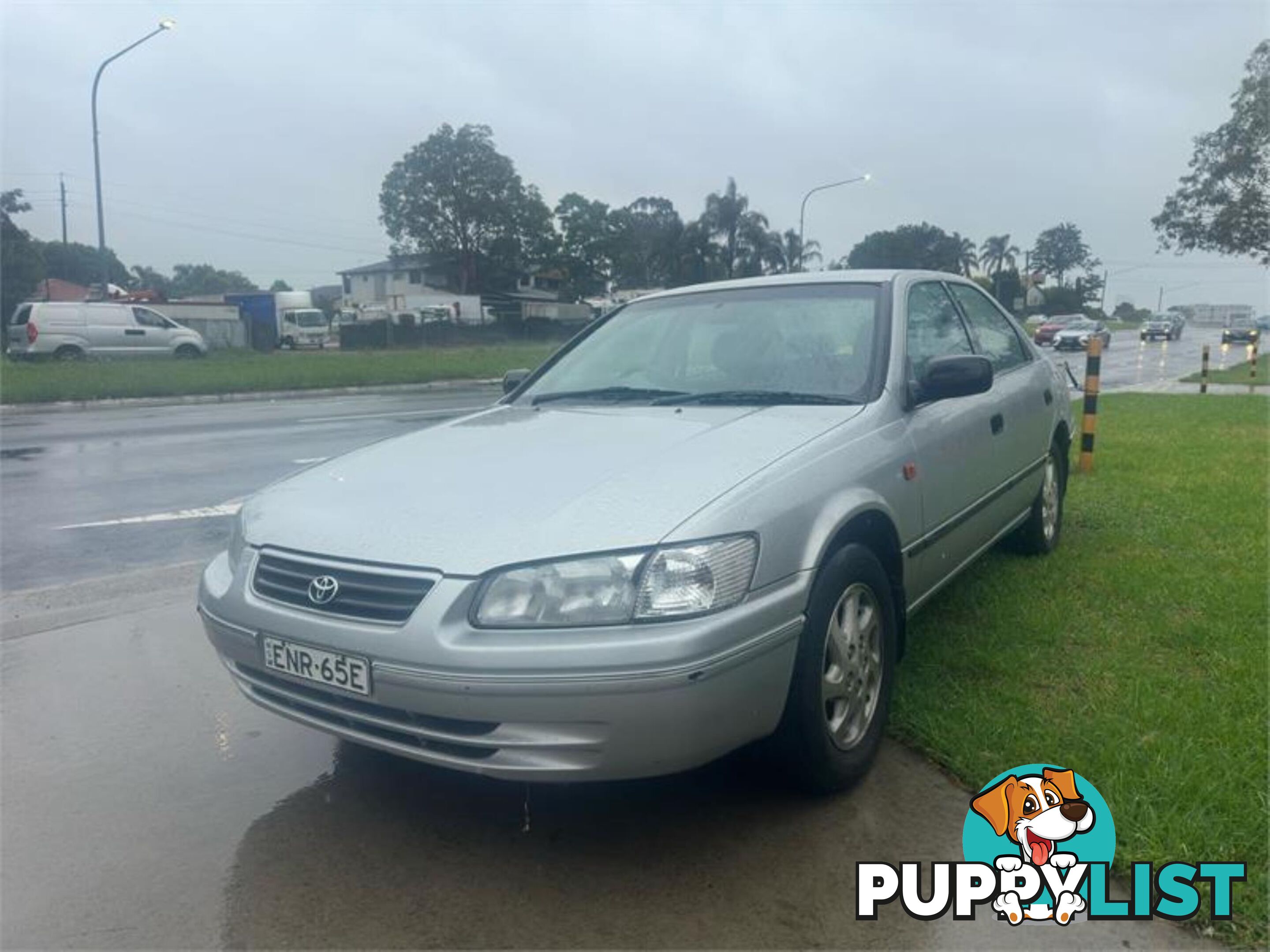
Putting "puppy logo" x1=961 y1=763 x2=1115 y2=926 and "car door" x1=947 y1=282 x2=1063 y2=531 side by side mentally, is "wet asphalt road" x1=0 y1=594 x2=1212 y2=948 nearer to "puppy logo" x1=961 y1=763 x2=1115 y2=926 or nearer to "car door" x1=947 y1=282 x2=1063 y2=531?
"puppy logo" x1=961 y1=763 x2=1115 y2=926

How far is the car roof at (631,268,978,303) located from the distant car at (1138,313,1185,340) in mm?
52578

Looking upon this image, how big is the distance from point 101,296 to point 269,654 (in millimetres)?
29431

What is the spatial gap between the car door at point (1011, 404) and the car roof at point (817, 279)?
38 centimetres

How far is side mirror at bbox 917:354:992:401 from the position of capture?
138 inches

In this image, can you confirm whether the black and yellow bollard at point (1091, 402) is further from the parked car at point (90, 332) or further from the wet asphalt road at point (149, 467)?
the parked car at point (90, 332)

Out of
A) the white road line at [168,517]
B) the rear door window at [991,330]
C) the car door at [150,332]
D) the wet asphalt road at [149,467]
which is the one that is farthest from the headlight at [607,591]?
the car door at [150,332]

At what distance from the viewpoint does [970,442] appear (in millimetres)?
4074

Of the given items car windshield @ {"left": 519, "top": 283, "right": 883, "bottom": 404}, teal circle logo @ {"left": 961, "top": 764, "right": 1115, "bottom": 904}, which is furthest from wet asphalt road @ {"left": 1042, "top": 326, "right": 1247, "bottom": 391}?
teal circle logo @ {"left": 961, "top": 764, "right": 1115, "bottom": 904}

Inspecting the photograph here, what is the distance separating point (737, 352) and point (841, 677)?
1438 millimetres

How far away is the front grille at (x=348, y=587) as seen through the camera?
2535 millimetres

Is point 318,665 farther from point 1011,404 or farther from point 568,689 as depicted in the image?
point 1011,404

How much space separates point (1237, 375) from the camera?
23.2m

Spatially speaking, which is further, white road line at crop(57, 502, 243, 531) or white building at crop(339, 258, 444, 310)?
white building at crop(339, 258, 444, 310)

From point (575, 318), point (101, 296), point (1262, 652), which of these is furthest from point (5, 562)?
point (575, 318)
